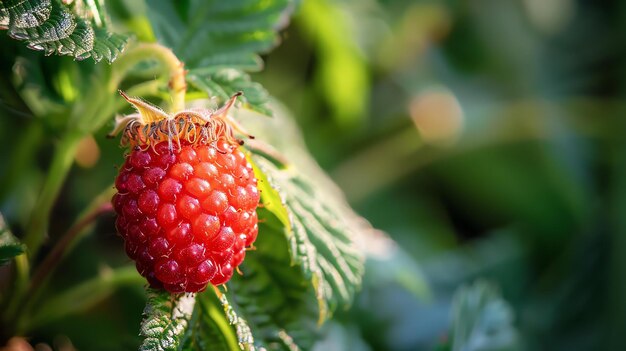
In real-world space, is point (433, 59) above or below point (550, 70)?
below

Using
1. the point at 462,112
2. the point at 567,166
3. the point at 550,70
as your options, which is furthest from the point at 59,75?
the point at 550,70

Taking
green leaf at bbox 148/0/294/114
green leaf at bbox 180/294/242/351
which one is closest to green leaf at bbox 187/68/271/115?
green leaf at bbox 148/0/294/114

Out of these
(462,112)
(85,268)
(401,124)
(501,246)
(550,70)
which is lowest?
(85,268)

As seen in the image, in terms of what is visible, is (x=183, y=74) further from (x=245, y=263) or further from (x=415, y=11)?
(x=415, y=11)

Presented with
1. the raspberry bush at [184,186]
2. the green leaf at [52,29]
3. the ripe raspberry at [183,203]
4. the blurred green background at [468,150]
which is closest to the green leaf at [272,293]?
the raspberry bush at [184,186]

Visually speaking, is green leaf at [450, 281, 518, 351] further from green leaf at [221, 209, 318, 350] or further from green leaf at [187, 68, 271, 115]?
green leaf at [187, 68, 271, 115]

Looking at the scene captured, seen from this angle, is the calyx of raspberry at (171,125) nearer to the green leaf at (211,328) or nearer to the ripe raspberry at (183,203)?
the ripe raspberry at (183,203)

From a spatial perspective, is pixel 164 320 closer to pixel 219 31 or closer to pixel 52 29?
pixel 52 29
